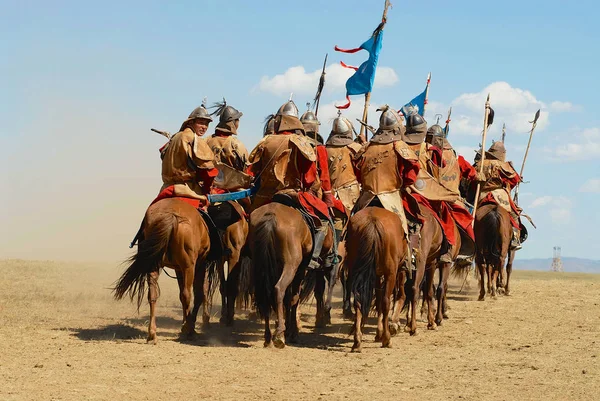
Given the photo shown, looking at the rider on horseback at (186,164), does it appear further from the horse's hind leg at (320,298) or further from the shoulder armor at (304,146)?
the horse's hind leg at (320,298)

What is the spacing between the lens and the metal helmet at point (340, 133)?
1466cm

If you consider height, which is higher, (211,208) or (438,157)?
(438,157)

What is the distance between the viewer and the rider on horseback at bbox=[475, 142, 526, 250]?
18.5m

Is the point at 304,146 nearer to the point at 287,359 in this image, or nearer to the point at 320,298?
the point at 287,359

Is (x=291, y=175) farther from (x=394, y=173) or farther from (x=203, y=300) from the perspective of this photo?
(x=203, y=300)

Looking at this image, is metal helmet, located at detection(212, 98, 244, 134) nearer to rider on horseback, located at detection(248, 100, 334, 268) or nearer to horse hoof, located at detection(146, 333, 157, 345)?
rider on horseback, located at detection(248, 100, 334, 268)

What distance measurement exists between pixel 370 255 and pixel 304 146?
69.9 inches

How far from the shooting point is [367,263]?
10766mm

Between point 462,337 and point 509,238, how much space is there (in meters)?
5.93

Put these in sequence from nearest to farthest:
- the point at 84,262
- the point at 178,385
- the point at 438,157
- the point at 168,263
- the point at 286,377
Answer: the point at 178,385 → the point at 286,377 → the point at 168,263 → the point at 438,157 → the point at 84,262

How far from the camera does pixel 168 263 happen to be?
11.1m

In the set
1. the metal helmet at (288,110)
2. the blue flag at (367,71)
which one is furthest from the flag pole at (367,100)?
the metal helmet at (288,110)

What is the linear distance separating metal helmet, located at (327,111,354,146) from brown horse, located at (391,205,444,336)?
249cm

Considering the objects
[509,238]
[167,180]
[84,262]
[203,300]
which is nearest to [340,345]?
[203,300]
